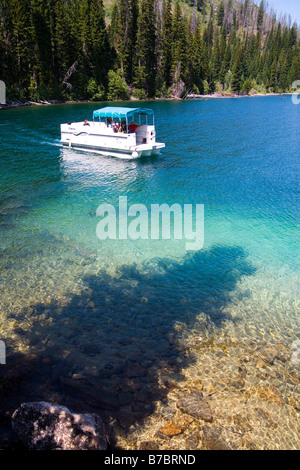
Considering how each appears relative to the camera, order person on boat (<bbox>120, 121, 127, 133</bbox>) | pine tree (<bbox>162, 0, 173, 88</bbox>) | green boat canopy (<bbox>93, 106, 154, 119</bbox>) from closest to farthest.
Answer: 1. green boat canopy (<bbox>93, 106, 154, 119</bbox>)
2. person on boat (<bbox>120, 121, 127, 133</bbox>)
3. pine tree (<bbox>162, 0, 173, 88</bbox>)

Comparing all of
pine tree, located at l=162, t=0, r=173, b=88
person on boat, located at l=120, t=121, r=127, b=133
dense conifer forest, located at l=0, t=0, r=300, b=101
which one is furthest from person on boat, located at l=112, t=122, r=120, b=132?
pine tree, located at l=162, t=0, r=173, b=88

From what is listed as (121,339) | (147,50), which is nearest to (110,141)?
(121,339)

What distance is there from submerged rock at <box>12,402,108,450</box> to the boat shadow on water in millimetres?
763

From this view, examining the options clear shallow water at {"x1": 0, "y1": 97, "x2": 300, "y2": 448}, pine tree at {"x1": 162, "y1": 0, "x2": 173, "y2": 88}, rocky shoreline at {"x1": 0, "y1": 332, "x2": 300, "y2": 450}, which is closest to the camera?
rocky shoreline at {"x1": 0, "y1": 332, "x2": 300, "y2": 450}

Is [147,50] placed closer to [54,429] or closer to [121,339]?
[121,339]

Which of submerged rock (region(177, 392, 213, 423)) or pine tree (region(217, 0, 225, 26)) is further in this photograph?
pine tree (region(217, 0, 225, 26))

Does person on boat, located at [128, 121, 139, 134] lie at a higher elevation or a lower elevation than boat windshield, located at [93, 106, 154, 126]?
lower

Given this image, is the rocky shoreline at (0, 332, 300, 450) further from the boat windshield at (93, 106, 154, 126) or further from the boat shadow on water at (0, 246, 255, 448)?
the boat windshield at (93, 106, 154, 126)

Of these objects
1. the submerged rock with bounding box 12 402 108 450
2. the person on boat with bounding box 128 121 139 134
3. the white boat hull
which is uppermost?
the person on boat with bounding box 128 121 139 134

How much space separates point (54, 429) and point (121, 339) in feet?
11.9

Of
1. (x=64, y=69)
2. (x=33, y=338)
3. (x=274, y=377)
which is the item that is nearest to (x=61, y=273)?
(x=33, y=338)

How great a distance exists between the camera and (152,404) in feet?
22.6

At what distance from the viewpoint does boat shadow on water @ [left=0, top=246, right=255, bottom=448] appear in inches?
275

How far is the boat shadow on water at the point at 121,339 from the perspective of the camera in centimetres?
698
